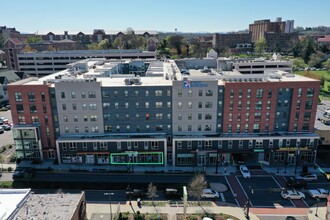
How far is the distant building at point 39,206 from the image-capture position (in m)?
36.8

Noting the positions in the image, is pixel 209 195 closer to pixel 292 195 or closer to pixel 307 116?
pixel 292 195

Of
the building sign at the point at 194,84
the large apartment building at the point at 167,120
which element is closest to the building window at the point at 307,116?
the large apartment building at the point at 167,120

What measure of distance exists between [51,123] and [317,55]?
175605 mm

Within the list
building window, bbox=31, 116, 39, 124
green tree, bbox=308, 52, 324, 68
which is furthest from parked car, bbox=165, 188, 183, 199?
green tree, bbox=308, 52, 324, 68

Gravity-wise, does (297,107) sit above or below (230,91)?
below

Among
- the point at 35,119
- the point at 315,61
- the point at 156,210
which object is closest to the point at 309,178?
the point at 156,210

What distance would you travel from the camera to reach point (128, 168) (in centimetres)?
6241

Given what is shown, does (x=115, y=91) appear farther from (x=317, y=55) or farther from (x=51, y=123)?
(x=317, y=55)

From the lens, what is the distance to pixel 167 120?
210ft

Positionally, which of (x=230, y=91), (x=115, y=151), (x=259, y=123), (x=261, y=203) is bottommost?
(x=261, y=203)

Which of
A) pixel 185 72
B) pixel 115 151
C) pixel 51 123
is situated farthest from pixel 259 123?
pixel 51 123

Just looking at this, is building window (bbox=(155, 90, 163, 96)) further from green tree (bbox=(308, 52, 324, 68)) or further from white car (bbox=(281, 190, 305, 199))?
green tree (bbox=(308, 52, 324, 68))

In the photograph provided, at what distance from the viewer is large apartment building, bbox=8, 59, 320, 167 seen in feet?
204

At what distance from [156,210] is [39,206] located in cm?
1881
